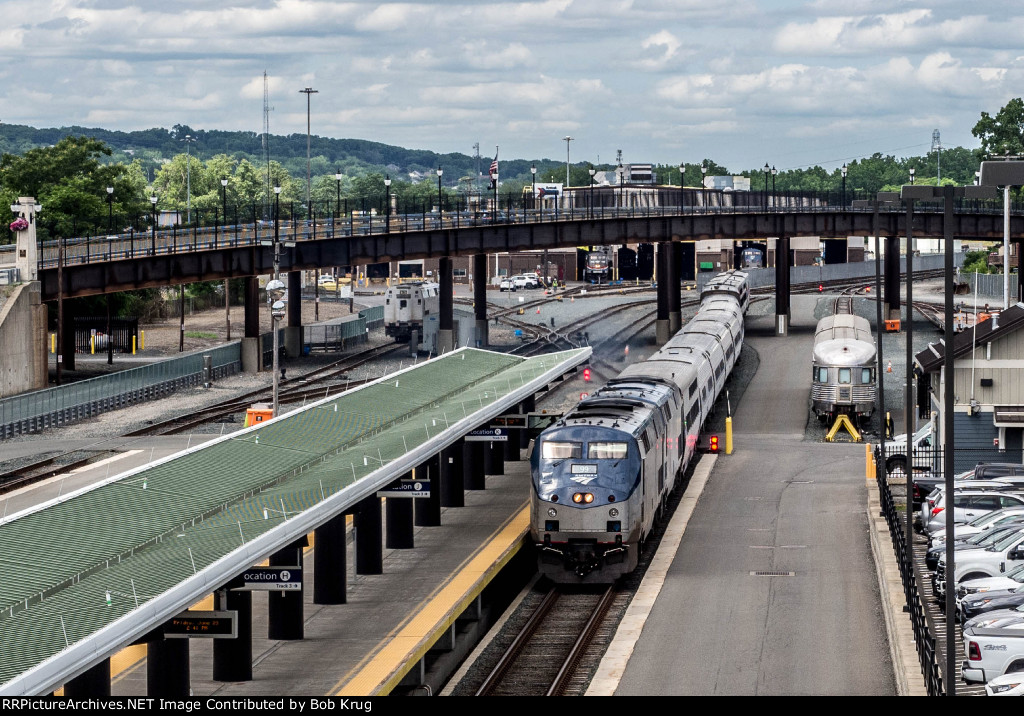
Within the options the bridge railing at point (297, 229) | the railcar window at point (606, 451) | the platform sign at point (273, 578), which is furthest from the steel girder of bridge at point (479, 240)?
the platform sign at point (273, 578)

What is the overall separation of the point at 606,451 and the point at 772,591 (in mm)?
5389

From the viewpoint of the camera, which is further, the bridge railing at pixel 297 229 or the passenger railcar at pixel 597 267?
the passenger railcar at pixel 597 267

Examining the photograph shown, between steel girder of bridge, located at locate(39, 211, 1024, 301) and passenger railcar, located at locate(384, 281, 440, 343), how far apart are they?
8.20 meters

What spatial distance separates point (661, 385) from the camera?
45.7m

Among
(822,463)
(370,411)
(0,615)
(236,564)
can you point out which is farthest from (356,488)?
(822,463)

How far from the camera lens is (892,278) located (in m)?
106

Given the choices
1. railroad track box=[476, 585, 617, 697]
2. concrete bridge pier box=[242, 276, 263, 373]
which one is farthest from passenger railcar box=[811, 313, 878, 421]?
concrete bridge pier box=[242, 276, 263, 373]

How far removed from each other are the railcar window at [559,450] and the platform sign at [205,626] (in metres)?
14.1

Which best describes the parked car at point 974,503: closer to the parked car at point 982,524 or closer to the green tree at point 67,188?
the parked car at point 982,524

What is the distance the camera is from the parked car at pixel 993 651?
2659 cm

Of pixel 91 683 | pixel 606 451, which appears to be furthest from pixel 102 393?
pixel 91 683

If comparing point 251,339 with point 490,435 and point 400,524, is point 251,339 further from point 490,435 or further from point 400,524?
point 400,524

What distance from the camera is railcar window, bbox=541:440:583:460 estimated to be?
36.6m

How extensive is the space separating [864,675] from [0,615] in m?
17.1
